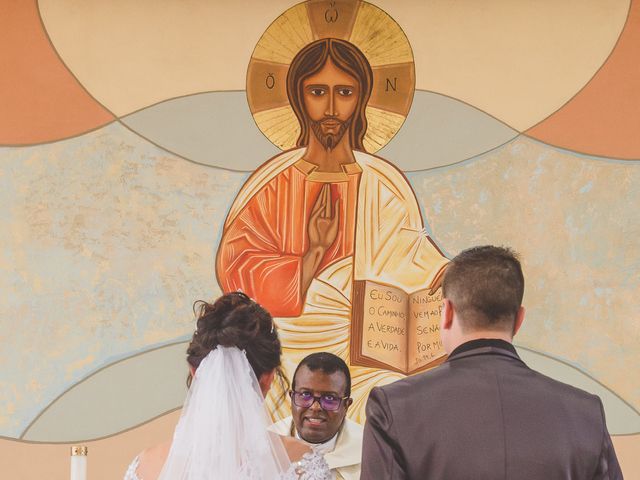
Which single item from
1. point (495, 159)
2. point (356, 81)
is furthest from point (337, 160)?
point (495, 159)

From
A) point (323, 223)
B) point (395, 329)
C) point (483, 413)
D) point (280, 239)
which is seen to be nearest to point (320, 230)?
point (323, 223)

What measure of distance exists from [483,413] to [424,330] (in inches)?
129

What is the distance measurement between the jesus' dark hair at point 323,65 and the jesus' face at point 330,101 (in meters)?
0.03

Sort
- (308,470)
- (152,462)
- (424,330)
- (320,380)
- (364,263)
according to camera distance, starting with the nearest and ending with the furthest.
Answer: (308,470), (152,462), (320,380), (424,330), (364,263)

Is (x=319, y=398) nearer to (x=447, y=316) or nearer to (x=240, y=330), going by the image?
(x=240, y=330)

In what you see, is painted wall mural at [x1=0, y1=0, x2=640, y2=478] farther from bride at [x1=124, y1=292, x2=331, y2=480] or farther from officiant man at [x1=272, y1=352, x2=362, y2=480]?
bride at [x1=124, y1=292, x2=331, y2=480]

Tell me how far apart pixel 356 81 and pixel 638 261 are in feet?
6.47

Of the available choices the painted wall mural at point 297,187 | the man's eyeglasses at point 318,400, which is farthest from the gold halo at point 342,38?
the man's eyeglasses at point 318,400

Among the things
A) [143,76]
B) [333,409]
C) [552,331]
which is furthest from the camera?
[143,76]

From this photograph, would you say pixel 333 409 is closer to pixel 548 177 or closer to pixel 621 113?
pixel 548 177

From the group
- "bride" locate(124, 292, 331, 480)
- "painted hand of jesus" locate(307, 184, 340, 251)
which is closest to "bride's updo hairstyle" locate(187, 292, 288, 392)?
"bride" locate(124, 292, 331, 480)

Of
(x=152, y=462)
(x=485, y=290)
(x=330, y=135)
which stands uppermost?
(x=330, y=135)

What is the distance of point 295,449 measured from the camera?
9.11 feet

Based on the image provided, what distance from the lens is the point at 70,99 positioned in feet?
19.5
